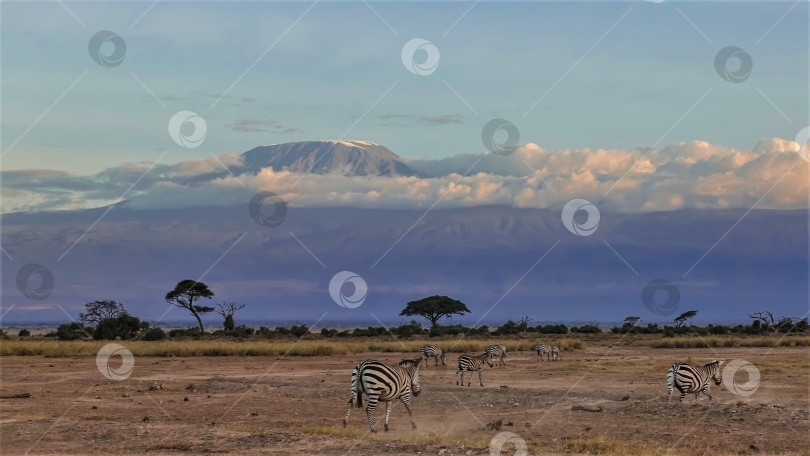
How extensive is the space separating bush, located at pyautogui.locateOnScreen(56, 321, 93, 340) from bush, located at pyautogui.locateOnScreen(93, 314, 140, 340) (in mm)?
1799

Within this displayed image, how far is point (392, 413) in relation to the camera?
70.0 feet

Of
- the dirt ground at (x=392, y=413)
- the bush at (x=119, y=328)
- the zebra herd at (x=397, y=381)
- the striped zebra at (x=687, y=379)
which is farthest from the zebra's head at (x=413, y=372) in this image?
the bush at (x=119, y=328)

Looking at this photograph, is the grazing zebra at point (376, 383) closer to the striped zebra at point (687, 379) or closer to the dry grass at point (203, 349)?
the striped zebra at point (687, 379)

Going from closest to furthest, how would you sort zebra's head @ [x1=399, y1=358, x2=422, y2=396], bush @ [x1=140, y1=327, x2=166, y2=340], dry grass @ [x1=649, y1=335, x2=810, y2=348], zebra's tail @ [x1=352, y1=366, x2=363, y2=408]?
1. zebra's tail @ [x1=352, y1=366, x2=363, y2=408]
2. zebra's head @ [x1=399, y1=358, x2=422, y2=396]
3. dry grass @ [x1=649, y1=335, x2=810, y2=348]
4. bush @ [x1=140, y1=327, x2=166, y2=340]

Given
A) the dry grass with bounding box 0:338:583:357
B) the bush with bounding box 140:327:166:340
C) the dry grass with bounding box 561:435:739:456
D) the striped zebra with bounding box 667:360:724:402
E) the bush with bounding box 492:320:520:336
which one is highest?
the bush with bounding box 492:320:520:336

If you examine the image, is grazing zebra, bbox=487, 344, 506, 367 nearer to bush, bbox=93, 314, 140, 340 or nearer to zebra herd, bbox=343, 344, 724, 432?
zebra herd, bbox=343, 344, 724, 432

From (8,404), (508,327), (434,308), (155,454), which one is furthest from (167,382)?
(434,308)

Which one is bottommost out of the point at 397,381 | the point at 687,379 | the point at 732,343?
the point at 397,381

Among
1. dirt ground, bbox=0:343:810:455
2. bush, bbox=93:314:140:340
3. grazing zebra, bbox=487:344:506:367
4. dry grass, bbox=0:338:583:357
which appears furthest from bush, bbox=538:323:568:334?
dirt ground, bbox=0:343:810:455

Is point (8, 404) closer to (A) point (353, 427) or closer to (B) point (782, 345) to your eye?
(A) point (353, 427)

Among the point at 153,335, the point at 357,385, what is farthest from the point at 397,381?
the point at 153,335

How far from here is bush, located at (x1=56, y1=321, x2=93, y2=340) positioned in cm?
6544

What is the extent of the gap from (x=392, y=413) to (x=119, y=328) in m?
52.2

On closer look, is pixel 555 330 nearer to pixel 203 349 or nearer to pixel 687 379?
pixel 203 349
